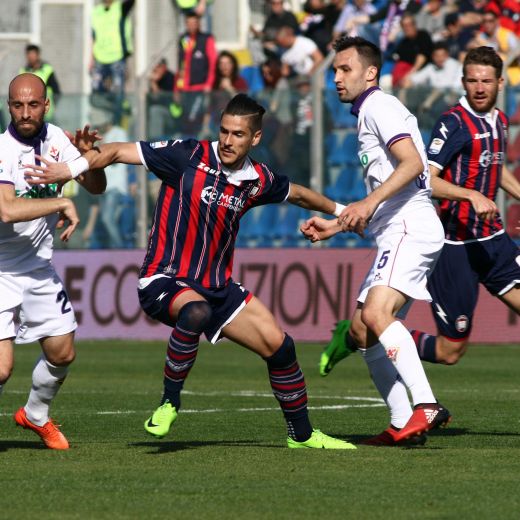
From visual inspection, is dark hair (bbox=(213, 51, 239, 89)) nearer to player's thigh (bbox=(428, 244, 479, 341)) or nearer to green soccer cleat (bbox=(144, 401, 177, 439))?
player's thigh (bbox=(428, 244, 479, 341))

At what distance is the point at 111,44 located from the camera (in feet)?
76.8

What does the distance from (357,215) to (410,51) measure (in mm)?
12911

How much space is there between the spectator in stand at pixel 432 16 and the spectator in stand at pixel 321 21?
4.07 ft

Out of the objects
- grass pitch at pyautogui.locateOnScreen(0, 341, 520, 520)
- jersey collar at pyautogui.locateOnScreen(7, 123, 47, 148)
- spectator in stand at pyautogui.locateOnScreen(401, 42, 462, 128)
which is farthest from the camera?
spectator in stand at pyautogui.locateOnScreen(401, 42, 462, 128)

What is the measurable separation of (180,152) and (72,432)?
7.68 feet

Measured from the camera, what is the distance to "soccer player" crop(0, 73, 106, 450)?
8.62 m

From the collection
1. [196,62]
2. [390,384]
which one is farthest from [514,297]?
[196,62]

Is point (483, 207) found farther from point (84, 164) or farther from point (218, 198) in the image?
point (84, 164)

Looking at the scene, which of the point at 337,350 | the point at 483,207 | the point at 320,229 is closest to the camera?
the point at 320,229

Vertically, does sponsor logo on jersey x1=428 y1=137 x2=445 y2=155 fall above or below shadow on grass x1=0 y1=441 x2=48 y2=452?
above

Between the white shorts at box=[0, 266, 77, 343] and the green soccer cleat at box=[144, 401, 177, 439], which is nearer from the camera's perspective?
the green soccer cleat at box=[144, 401, 177, 439]

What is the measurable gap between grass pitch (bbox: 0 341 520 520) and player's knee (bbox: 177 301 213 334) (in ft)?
2.47

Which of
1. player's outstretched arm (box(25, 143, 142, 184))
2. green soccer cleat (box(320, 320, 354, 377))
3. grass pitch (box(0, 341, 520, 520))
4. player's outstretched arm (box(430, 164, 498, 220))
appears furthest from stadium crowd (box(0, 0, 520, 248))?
player's outstretched arm (box(25, 143, 142, 184))

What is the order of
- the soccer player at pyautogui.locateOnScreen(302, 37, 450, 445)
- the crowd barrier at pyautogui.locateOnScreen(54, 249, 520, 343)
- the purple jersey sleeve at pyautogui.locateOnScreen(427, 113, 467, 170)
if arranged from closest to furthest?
the soccer player at pyautogui.locateOnScreen(302, 37, 450, 445) → the purple jersey sleeve at pyautogui.locateOnScreen(427, 113, 467, 170) → the crowd barrier at pyautogui.locateOnScreen(54, 249, 520, 343)
